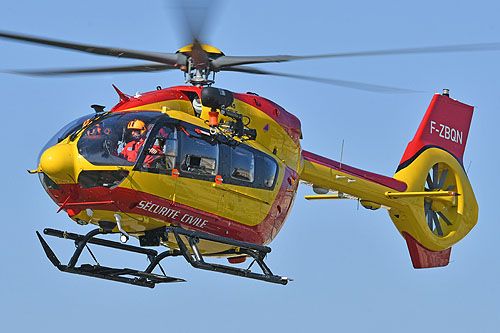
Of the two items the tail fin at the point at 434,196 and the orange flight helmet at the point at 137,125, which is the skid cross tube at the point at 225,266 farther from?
the tail fin at the point at 434,196

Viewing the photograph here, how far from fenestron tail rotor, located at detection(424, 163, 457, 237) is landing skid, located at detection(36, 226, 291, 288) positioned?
571cm

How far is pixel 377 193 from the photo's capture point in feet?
60.7

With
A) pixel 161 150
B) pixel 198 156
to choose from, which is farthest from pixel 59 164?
pixel 198 156

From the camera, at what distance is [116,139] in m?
13.3

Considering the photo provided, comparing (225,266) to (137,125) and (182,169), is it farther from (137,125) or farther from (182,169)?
(137,125)

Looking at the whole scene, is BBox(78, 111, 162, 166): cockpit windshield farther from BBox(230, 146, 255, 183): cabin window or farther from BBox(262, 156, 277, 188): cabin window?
BBox(262, 156, 277, 188): cabin window

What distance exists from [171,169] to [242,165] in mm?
1437

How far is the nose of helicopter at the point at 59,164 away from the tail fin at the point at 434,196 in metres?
8.33

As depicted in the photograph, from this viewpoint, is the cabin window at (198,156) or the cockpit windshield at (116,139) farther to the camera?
the cabin window at (198,156)

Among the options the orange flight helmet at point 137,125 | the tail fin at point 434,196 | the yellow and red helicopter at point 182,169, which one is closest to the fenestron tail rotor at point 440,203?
the tail fin at point 434,196

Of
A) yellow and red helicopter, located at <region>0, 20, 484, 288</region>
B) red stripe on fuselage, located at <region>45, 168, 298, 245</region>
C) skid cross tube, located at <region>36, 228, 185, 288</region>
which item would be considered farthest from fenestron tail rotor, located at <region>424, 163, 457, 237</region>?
skid cross tube, located at <region>36, 228, 185, 288</region>

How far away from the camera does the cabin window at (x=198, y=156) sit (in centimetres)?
1380

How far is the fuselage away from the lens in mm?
13273

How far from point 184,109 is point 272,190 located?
2.08 metres
